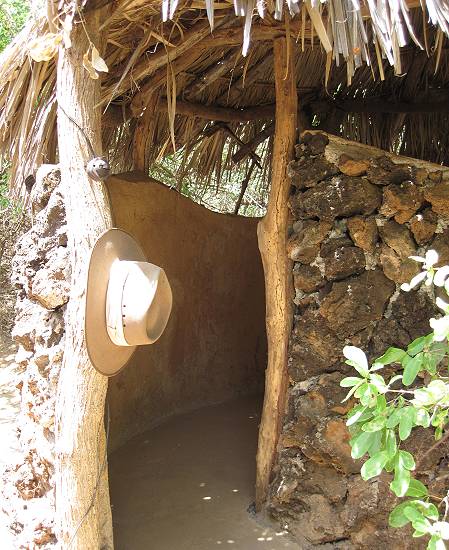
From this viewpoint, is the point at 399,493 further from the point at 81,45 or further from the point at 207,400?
the point at 207,400

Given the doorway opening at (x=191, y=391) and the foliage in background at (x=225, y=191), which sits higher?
the foliage in background at (x=225, y=191)

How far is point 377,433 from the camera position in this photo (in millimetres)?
1726

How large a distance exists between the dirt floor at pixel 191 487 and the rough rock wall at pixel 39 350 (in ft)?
1.47

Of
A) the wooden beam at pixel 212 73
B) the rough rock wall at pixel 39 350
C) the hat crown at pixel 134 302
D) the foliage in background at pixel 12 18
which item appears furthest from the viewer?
the foliage in background at pixel 12 18

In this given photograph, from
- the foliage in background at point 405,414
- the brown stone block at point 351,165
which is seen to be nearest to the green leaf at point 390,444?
the foliage in background at point 405,414

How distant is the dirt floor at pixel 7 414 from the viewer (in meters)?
3.10

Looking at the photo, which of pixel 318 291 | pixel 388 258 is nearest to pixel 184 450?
pixel 318 291

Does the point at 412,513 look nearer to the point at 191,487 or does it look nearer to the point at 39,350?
the point at 39,350

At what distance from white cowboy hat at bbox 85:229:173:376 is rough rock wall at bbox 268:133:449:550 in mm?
926

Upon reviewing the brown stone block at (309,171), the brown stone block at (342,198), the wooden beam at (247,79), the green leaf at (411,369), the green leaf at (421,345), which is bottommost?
the green leaf at (411,369)

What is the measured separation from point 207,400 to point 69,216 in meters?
2.52

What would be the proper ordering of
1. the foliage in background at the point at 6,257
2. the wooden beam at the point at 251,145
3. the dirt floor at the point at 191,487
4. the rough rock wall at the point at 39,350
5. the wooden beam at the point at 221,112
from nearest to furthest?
1. the rough rock wall at the point at 39,350
2. the dirt floor at the point at 191,487
3. the wooden beam at the point at 221,112
4. the wooden beam at the point at 251,145
5. the foliage in background at the point at 6,257

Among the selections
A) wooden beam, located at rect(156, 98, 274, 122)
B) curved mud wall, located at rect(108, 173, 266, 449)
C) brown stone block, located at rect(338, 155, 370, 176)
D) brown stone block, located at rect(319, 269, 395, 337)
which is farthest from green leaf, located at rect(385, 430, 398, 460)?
wooden beam, located at rect(156, 98, 274, 122)

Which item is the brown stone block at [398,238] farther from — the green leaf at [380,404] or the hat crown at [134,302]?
the green leaf at [380,404]
